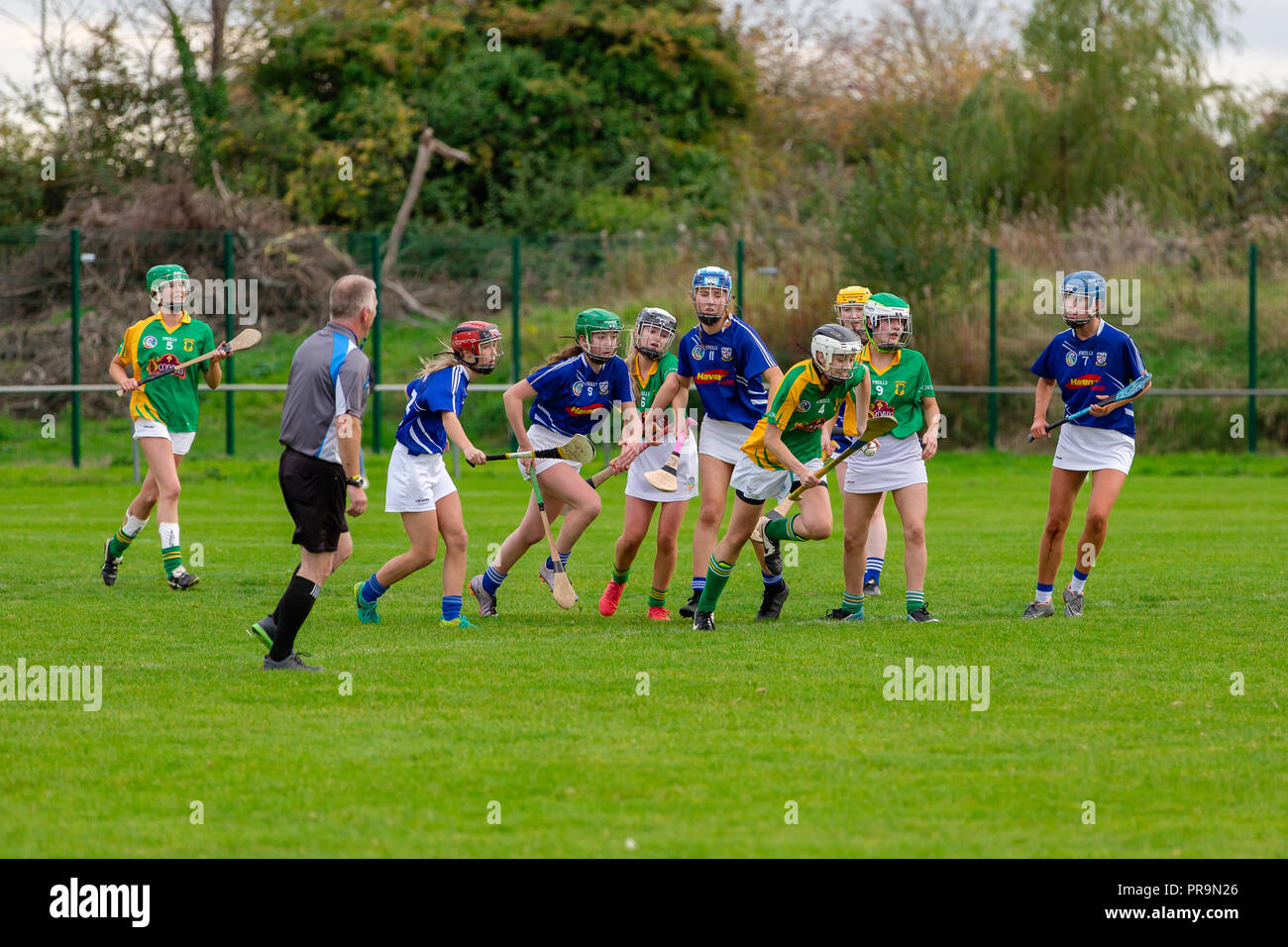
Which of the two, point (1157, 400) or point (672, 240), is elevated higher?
point (672, 240)

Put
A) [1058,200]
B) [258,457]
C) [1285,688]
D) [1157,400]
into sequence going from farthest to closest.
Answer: [1058,200]
[1157,400]
[258,457]
[1285,688]

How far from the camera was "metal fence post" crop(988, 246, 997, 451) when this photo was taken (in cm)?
2184

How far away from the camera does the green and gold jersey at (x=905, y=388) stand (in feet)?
29.9

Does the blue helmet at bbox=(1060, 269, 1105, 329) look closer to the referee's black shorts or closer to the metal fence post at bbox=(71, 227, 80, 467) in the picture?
the referee's black shorts

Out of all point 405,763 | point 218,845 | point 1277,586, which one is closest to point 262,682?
point 405,763

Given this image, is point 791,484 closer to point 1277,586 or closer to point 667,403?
point 667,403

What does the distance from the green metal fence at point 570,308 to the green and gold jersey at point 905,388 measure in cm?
1148

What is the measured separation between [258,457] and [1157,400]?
40.6ft

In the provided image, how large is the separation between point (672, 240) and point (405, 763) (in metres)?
19.9

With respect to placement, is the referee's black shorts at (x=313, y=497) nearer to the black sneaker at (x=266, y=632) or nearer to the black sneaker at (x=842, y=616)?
the black sneaker at (x=266, y=632)

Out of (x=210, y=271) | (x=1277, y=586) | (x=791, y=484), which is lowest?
(x=1277, y=586)

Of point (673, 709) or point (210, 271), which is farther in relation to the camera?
point (210, 271)
